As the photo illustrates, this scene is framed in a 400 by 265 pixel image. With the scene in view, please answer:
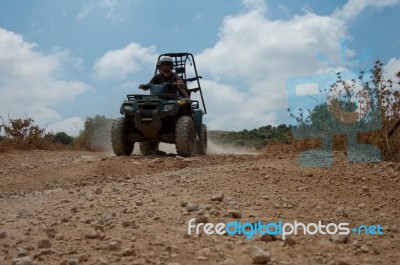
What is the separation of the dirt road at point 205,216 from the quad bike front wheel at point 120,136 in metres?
2.70

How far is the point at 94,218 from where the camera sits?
3365 mm

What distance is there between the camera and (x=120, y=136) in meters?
8.41

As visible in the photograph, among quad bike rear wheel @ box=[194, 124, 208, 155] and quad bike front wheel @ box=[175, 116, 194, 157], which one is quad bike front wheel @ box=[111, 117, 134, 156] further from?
quad bike rear wheel @ box=[194, 124, 208, 155]

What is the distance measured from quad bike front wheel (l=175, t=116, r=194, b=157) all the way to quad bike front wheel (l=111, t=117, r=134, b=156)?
1.10 meters

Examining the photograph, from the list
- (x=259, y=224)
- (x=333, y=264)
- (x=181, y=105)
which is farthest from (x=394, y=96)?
(x=333, y=264)

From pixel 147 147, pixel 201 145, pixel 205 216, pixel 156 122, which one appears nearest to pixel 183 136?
pixel 156 122

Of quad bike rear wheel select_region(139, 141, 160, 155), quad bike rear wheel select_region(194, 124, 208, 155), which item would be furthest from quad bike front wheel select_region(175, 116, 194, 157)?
quad bike rear wheel select_region(139, 141, 160, 155)

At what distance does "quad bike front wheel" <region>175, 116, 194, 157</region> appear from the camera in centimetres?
→ 794

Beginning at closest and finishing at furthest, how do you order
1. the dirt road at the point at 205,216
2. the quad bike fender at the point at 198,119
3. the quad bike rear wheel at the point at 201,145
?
the dirt road at the point at 205,216 → the quad bike fender at the point at 198,119 → the quad bike rear wheel at the point at 201,145

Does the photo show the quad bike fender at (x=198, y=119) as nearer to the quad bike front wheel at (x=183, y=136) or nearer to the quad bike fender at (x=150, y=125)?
the quad bike front wheel at (x=183, y=136)

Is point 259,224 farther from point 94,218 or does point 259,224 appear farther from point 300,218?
point 94,218

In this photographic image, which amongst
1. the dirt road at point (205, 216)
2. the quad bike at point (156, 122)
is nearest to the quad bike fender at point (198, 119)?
the quad bike at point (156, 122)

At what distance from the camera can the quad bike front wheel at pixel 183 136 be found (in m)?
7.94

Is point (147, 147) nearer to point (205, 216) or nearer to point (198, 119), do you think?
point (198, 119)
